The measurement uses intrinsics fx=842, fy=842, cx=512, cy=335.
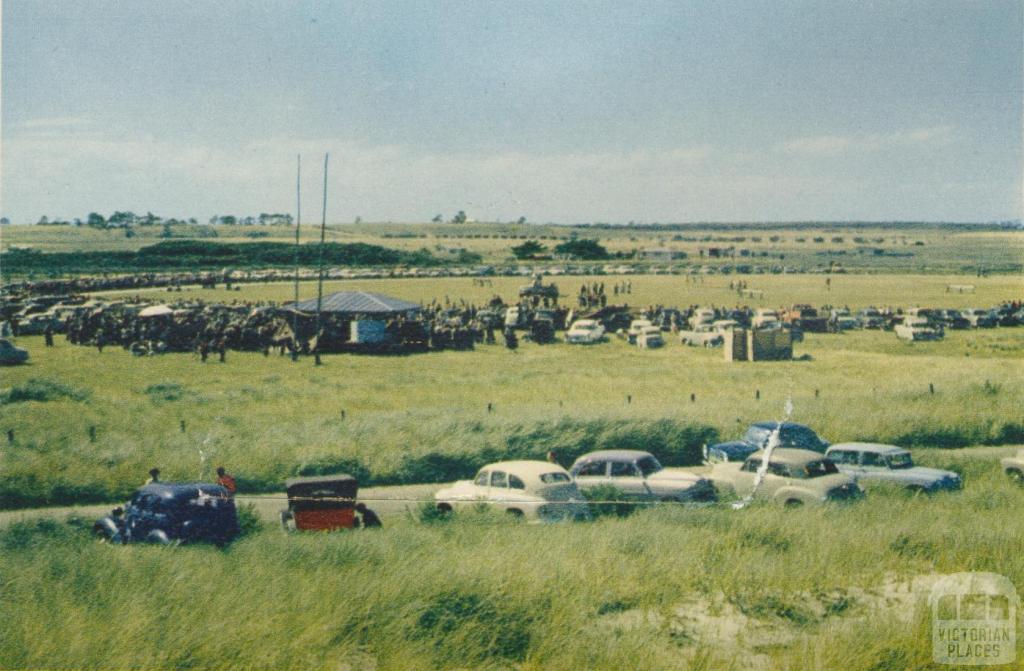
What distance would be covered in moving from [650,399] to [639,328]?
20.8 metres

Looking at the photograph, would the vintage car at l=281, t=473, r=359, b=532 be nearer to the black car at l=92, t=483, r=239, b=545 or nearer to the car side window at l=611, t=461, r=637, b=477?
the black car at l=92, t=483, r=239, b=545

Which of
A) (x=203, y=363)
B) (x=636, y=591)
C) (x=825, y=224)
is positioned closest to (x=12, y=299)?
(x=203, y=363)

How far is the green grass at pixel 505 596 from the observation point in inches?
320

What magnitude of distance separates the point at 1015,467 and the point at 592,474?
8.67 m

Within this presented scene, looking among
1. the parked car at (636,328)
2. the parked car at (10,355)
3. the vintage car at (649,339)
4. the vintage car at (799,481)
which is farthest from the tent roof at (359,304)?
the vintage car at (799,481)

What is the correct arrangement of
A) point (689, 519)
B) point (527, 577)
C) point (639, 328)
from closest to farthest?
point (527, 577) → point (689, 519) → point (639, 328)

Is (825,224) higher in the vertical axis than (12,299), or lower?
higher

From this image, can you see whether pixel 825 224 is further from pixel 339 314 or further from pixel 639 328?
pixel 339 314

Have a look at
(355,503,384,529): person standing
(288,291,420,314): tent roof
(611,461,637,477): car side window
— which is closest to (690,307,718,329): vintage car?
(288,291,420,314): tent roof

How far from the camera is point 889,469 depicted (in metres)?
15.6

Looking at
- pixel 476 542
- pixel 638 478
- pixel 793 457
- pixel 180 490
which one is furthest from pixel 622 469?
pixel 180 490

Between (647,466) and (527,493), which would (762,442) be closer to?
(647,466)

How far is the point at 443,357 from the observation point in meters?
35.0

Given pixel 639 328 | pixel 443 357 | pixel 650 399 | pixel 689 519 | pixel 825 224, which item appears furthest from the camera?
pixel 825 224
